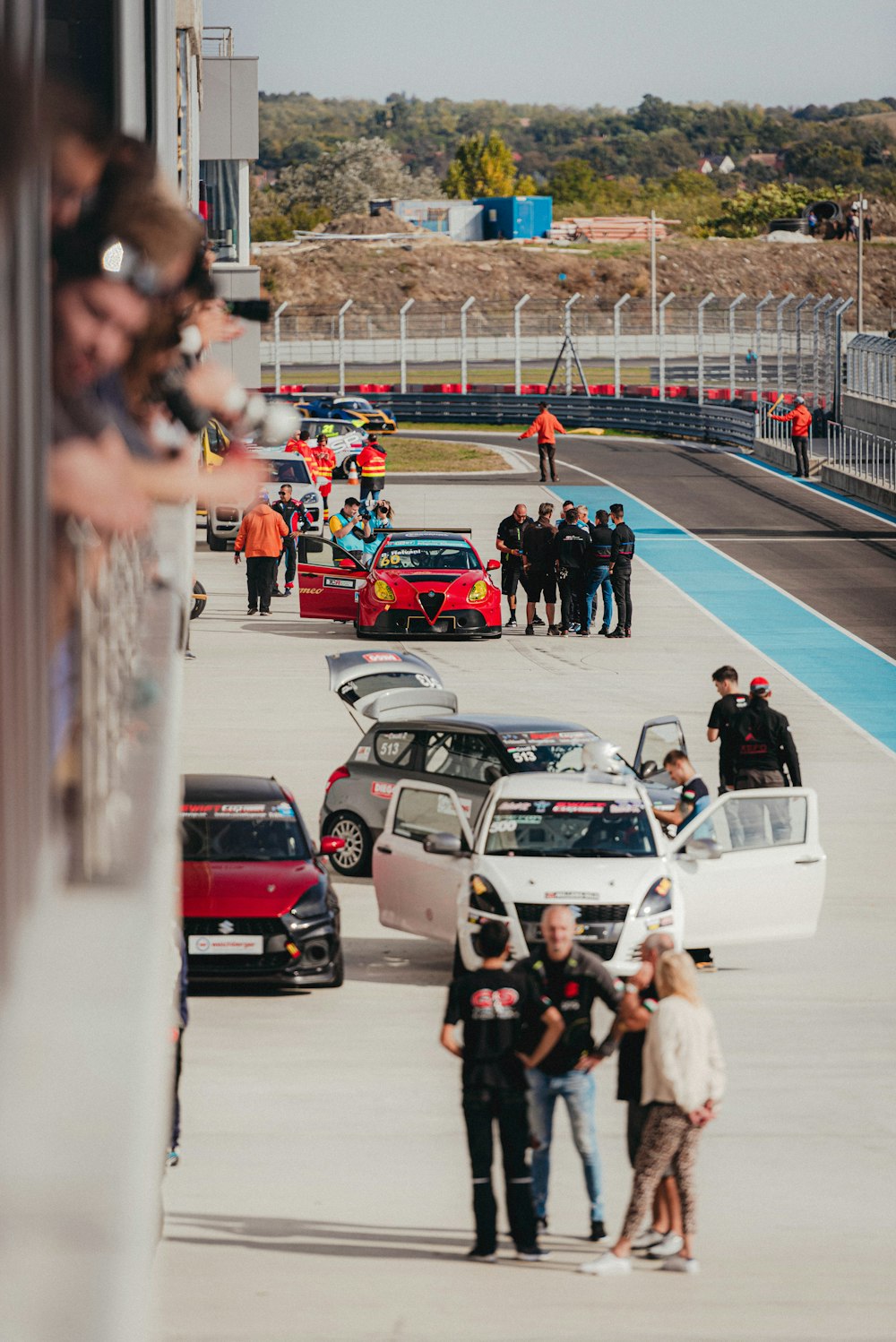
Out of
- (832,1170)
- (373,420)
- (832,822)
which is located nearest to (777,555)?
(832,822)

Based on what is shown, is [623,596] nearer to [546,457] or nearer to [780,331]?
[546,457]

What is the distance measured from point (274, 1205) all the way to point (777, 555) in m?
30.2

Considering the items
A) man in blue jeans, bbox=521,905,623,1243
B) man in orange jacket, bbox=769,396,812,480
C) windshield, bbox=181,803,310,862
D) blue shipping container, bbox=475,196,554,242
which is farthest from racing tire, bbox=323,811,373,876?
blue shipping container, bbox=475,196,554,242

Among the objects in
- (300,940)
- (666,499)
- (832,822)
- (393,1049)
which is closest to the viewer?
(393,1049)

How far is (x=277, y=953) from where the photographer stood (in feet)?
42.3

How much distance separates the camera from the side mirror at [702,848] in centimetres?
1203

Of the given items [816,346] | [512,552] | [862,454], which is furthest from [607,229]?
[512,552]

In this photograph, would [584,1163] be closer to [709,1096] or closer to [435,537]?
[709,1096]

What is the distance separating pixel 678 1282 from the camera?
8.54 meters

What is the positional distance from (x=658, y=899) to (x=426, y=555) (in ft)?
52.6

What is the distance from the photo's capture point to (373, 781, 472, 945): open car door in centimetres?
1307

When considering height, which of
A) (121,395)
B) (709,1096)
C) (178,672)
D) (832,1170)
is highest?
(121,395)

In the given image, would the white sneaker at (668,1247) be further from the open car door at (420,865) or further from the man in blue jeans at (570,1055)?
the open car door at (420,865)

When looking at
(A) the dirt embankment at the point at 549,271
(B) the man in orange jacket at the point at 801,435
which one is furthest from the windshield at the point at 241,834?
(A) the dirt embankment at the point at 549,271
